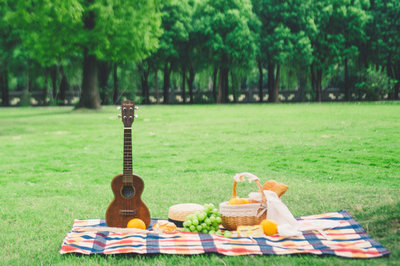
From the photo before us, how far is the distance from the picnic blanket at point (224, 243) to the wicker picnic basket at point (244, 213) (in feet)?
1.08

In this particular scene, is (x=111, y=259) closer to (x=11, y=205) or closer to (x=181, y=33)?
(x=11, y=205)

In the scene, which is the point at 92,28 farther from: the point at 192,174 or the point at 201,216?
the point at 201,216

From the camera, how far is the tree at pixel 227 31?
125 feet

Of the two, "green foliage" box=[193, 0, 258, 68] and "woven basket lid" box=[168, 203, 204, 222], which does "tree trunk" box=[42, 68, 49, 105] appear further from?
"woven basket lid" box=[168, 203, 204, 222]

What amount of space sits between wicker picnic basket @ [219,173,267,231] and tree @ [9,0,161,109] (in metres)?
18.0

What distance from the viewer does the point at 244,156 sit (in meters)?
10.1

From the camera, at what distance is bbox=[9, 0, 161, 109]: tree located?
71.7ft

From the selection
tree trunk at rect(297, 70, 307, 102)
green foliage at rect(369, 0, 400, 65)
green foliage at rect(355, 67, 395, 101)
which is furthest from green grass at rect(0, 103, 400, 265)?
tree trunk at rect(297, 70, 307, 102)

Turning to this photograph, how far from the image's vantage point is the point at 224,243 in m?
4.39

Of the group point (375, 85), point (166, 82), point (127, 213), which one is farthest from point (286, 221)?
point (166, 82)

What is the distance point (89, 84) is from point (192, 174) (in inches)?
781

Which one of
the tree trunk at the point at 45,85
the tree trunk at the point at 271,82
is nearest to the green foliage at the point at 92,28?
the tree trunk at the point at 45,85

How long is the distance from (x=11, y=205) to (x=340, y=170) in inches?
228

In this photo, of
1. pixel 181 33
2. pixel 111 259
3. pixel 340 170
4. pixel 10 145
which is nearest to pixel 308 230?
pixel 111 259
